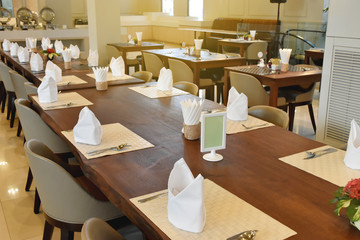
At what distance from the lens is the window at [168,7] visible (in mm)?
14617

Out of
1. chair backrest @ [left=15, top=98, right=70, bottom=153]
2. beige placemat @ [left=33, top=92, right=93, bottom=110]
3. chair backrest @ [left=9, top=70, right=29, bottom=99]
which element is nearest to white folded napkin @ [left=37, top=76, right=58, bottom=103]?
beige placemat @ [left=33, top=92, right=93, bottom=110]

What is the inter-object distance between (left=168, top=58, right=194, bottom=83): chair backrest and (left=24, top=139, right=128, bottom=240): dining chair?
10.1 ft

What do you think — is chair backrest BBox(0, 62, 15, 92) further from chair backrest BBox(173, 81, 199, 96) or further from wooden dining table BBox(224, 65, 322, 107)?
wooden dining table BBox(224, 65, 322, 107)

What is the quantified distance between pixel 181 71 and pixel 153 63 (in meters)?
0.73

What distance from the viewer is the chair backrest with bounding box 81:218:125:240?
1171mm

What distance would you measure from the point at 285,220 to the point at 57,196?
41.7 inches

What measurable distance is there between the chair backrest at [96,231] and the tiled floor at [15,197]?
4.06ft

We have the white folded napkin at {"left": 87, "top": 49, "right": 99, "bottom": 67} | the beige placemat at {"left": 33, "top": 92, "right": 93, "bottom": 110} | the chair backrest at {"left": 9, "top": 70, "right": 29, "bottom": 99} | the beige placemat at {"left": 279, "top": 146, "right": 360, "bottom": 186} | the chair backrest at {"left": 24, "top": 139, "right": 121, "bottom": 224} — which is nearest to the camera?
the beige placemat at {"left": 279, "top": 146, "right": 360, "bottom": 186}

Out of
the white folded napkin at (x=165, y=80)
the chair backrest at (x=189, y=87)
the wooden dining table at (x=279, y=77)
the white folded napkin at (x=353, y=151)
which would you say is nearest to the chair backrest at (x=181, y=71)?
the wooden dining table at (x=279, y=77)

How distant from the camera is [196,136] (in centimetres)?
201

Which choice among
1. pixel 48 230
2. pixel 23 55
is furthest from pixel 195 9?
pixel 48 230

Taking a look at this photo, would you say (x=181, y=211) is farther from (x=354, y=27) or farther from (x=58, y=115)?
(x=354, y=27)

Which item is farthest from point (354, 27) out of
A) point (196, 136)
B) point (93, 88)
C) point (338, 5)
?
point (93, 88)

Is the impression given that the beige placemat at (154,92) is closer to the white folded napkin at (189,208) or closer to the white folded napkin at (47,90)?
the white folded napkin at (47,90)
